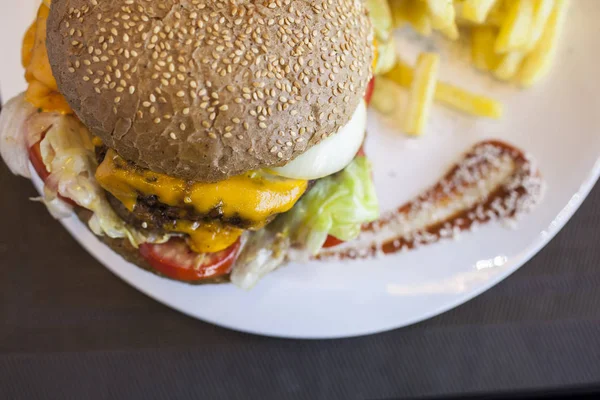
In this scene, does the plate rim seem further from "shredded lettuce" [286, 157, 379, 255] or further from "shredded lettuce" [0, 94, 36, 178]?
"shredded lettuce" [286, 157, 379, 255]

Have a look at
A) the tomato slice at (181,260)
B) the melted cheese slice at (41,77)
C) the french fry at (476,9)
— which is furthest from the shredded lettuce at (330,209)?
the melted cheese slice at (41,77)

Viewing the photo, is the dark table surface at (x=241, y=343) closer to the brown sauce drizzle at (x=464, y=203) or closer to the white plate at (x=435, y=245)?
the white plate at (x=435, y=245)

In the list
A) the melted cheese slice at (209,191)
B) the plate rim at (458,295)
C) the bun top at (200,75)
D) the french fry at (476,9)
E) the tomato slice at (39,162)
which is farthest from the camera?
the plate rim at (458,295)

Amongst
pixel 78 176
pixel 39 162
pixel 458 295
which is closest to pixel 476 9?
pixel 458 295

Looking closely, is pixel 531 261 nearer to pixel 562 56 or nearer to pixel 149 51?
pixel 562 56

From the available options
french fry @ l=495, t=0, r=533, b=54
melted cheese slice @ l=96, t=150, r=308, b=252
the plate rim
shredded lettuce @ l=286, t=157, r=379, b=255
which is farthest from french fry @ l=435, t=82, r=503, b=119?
melted cheese slice @ l=96, t=150, r=308, b=252

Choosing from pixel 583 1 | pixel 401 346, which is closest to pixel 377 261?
pixel 401 346
